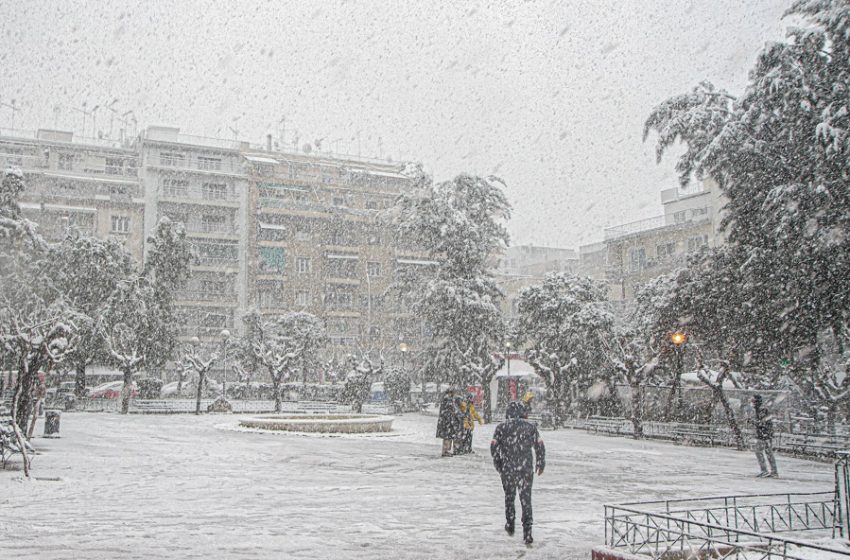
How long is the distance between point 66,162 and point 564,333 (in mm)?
42181

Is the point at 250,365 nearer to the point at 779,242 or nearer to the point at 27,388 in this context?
the point at 27,388

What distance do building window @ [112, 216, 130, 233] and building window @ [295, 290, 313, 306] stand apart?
13.4 m

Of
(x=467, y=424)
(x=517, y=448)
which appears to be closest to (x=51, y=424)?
(x=467, y=424)

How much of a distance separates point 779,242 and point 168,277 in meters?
33.7

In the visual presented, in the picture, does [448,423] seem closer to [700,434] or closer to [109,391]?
[700,434]

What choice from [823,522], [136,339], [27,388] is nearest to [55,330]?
[27,388]

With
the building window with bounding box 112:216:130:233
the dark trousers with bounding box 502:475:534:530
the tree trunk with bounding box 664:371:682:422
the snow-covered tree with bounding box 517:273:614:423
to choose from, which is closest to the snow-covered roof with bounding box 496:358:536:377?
the snow-covered tree with bounding box 517:273:614:423

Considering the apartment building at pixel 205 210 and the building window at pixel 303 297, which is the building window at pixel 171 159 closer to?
the apartment building at pixel 205 210

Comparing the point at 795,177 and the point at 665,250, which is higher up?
the point at 665,250

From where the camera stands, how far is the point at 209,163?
202ft

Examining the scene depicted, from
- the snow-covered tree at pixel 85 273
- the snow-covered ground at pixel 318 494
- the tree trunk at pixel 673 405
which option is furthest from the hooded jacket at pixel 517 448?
the snow-covered tree at pixel 85 273

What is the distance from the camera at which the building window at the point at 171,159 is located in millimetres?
59706

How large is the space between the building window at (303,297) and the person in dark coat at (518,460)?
56129mm

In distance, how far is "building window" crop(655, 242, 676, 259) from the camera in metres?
51.0
